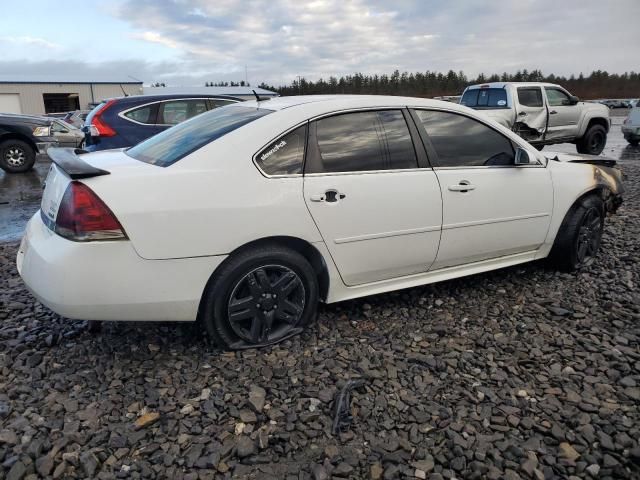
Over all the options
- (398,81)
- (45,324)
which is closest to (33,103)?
(398,81)

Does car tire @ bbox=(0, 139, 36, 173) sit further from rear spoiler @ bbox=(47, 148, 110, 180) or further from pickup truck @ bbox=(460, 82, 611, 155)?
pickup truck @ bbox=(460, 82, 611, 155)

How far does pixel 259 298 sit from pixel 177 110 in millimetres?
6871

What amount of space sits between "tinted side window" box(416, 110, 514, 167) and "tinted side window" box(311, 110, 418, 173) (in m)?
0.23

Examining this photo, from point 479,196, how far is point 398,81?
63.2 meters

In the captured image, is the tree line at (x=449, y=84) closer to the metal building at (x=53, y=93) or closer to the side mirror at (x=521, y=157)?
the metal building at (x=53, y=93)

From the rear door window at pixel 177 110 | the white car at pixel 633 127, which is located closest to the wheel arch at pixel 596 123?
the white car at pixel 633 127

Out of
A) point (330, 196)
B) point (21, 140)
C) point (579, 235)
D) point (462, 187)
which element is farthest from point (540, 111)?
point (21, 140)

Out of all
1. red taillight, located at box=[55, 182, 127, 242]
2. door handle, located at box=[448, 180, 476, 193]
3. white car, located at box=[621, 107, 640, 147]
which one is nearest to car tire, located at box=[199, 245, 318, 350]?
red taillight, located at box=[55, 182, 127, 242]

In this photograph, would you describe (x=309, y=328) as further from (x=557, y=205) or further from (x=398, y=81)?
(x=398, y=81)

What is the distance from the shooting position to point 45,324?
11.3 feet

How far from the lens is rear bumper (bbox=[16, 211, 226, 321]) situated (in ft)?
8.52

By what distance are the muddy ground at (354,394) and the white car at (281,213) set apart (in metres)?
0.31

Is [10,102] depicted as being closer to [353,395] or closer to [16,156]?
[16,156]

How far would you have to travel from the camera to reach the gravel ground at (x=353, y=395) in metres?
2.23
